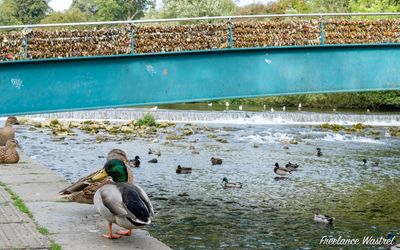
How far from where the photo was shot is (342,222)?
50.3ft

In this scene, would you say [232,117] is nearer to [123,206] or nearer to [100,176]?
[100,176]

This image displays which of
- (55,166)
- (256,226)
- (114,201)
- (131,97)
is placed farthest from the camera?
(55,166)

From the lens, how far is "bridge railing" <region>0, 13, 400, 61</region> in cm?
1638

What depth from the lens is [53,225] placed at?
10977mm

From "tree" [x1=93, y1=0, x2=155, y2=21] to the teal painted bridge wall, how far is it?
97.1 metres

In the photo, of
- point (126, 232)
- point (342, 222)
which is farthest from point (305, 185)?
point (126, 232)

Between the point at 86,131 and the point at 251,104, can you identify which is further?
the point at 251,104

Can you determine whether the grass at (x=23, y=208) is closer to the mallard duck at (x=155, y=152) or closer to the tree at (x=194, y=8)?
the mallard duck at (x=155, y=152)

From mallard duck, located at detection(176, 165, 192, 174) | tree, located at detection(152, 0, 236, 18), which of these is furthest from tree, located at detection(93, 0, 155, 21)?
mallard duck, located at detection(176, 165, 192, 174)

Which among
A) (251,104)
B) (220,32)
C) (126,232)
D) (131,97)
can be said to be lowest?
(251,104)

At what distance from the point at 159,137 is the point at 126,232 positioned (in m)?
23.8

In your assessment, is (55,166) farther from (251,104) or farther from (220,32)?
(251,104)

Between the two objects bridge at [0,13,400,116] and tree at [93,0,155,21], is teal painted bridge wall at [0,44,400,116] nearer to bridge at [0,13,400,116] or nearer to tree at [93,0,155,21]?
bridge at [0,13,400,116]

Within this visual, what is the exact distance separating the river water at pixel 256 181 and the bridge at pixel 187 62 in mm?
2764
